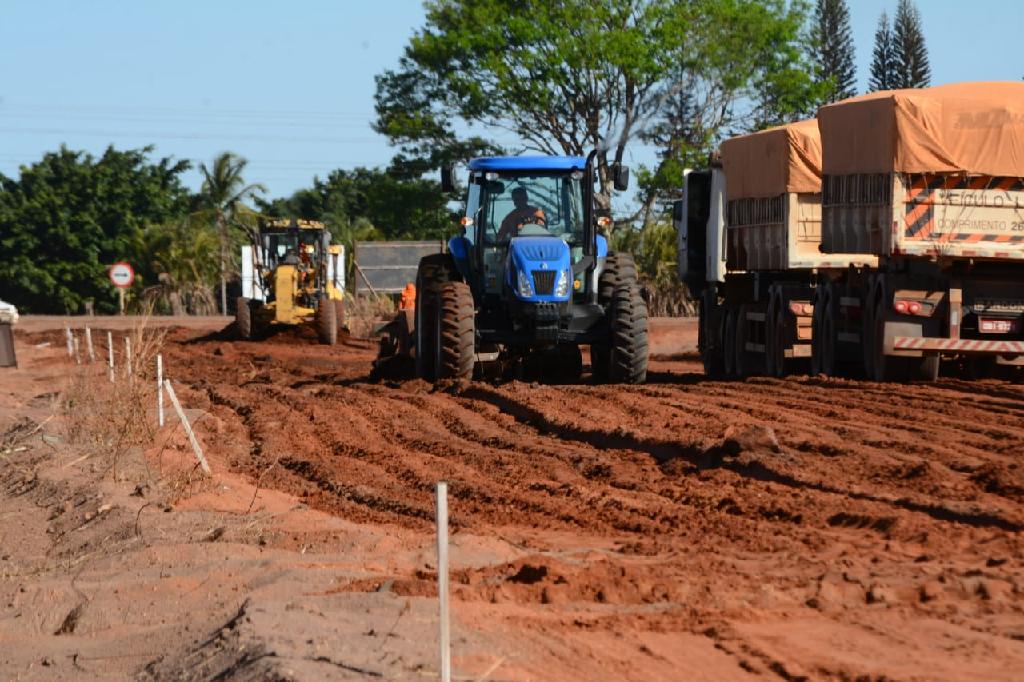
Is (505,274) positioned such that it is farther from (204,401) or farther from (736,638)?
(736,638)

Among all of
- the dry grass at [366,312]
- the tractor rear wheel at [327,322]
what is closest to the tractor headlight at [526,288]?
the tractor rear wheel at [327,322]

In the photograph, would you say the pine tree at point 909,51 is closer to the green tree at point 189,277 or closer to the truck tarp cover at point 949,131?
the green tree at point 189,277

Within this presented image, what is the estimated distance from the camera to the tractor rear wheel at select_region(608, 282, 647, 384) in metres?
18.1

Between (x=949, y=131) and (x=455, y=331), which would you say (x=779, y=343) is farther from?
(x=455, y=331)

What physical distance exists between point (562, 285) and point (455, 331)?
1.36 meters

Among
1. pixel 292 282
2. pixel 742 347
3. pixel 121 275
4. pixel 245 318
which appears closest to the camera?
pixel 742 347

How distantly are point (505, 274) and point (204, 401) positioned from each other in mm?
4057

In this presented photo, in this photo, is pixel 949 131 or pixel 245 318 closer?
pixel 949 131

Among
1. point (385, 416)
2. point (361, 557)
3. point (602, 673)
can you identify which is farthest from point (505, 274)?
point (602, 673)

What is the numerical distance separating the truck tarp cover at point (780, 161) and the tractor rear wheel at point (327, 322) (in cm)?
1235

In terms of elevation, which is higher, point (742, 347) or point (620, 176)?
point (620, 176)

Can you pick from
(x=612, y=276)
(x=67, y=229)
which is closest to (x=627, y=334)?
(x=612, y=276)

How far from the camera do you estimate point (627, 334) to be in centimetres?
1825

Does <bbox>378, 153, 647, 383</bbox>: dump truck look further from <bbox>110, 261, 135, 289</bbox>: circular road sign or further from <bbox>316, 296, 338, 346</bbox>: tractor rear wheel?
<bbox>110, 261, 135, 289</bbox>: circular road sign
